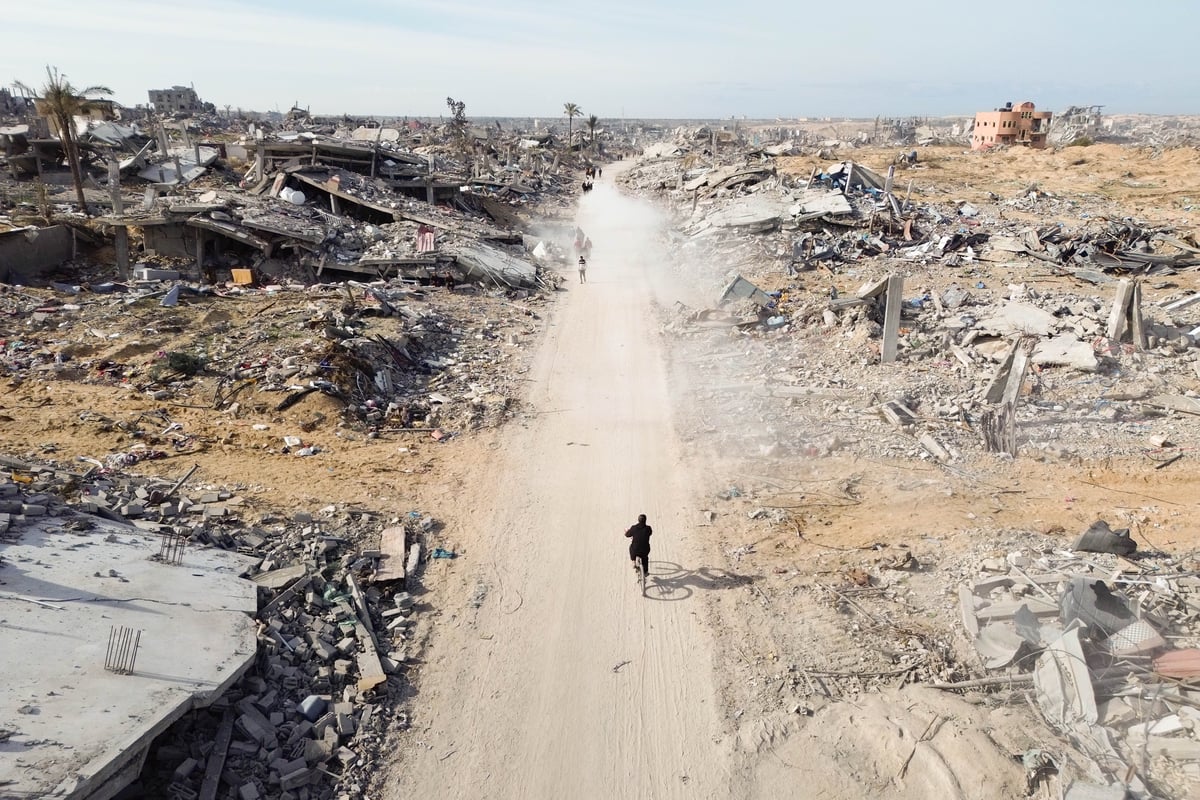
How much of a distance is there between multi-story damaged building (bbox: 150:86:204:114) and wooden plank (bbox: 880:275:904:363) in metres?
93.6

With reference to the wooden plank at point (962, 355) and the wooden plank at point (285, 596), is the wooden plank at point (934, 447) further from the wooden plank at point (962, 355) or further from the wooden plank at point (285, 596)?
the wooden plank at point (285, 596)

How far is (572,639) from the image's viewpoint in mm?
6867

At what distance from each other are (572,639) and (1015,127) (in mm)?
62273

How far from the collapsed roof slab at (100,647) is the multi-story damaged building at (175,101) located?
94.6 meters

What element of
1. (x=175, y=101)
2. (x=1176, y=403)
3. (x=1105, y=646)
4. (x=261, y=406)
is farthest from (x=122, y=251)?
(x=175, y=101)

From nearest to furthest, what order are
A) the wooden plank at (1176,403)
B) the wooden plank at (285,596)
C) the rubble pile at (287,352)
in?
the wooden plank at (285,596)
the wooden plank at (1176,403)
the rubble pile at (287,352)

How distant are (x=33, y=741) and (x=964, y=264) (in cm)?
2243

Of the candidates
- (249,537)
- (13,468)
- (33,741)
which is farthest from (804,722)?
(13,468)

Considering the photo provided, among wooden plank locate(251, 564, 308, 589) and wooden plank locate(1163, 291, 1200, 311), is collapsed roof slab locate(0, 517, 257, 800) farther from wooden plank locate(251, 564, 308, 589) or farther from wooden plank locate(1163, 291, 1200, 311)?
wooden plank locate(1163, 291, 1200, 311)

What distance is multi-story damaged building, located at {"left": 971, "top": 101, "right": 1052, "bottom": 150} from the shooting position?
5444 cm

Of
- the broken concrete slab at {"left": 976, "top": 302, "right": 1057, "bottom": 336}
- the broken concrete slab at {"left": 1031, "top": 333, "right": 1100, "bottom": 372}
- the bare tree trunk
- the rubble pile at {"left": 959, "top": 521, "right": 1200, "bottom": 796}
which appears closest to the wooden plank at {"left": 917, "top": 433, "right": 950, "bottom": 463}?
the rubble pile at {"left": 959, "top": 521, "right": 1200, "bottom": 796}

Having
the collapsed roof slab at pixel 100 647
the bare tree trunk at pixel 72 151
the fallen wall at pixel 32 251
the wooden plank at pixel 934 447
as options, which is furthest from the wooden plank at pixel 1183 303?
the bare tree trunk at pixel 72 151

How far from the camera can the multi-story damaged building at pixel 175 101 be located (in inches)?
3346

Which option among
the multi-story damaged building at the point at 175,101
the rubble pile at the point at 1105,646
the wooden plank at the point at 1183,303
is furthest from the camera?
the multi-story damaged building at the point at 175,101
